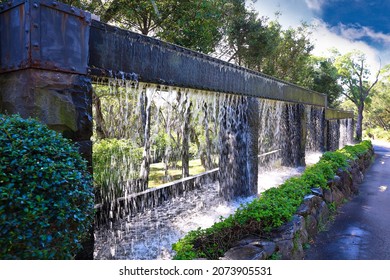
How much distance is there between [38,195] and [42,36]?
1966 millimetres

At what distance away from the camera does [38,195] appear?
243 centimetres

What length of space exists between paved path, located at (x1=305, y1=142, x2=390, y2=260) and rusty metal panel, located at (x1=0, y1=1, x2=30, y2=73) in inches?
200

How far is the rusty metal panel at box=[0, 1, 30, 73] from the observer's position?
3354mm

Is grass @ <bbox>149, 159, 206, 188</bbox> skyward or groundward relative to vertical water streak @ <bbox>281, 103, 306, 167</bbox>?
groundward

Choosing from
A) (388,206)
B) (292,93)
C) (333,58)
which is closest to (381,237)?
(388,206)

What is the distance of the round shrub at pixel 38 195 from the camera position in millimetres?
2336

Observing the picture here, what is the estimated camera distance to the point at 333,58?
32.6m

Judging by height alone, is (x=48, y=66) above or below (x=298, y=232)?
above

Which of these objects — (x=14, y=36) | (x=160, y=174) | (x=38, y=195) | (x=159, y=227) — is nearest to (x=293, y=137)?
(x=160, y=174)

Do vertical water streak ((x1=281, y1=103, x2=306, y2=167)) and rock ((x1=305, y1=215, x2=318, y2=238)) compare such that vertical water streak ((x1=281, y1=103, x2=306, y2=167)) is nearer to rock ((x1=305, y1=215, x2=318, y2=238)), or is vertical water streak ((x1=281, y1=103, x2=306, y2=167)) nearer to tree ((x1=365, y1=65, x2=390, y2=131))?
rock ((x1=305, y1=215, x2=318, y2=238))

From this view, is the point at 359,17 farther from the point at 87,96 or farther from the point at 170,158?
the point at 170,158

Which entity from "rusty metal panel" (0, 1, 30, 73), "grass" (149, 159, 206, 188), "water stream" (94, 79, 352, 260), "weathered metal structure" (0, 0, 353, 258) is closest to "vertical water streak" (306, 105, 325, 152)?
"water stream" (94, 79, 352, 260)

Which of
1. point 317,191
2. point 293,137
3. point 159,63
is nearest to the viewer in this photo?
point 159,63

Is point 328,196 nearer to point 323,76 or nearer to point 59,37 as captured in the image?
point 59,37
